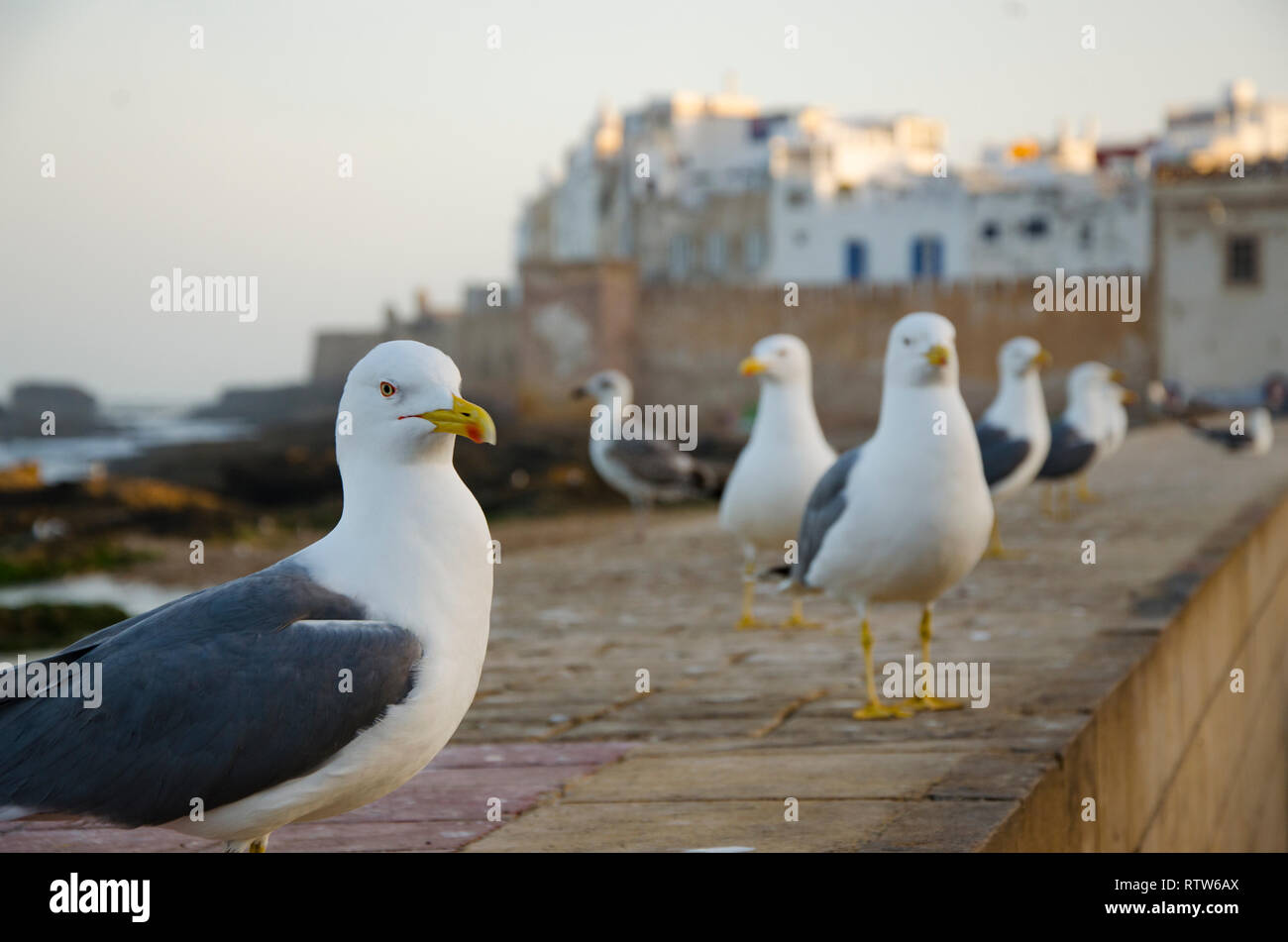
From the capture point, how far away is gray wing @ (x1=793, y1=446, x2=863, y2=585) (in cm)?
529

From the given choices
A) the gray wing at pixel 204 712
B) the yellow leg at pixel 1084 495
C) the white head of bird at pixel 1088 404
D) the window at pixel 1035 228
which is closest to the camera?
the gray wing at pixel 204 712

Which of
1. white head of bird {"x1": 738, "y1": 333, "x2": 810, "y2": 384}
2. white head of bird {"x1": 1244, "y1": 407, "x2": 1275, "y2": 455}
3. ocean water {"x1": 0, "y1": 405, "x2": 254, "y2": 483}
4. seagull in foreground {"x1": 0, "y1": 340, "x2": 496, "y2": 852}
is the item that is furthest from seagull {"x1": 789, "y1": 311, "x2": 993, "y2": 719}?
ocean water {"x1": 0, "y1": 405, "x2": 254, "y2": 483}

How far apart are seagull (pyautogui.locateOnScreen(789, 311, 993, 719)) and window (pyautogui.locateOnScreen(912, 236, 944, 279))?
47.0 metres

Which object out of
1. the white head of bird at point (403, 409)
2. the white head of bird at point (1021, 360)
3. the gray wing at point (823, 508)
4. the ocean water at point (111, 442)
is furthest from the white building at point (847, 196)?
the white head of bird at point (403, 409)

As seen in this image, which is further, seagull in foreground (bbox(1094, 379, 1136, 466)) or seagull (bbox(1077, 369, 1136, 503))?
seagull in foreground (bbox(1094, 379, 1136, 466))

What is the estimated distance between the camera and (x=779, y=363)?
734 cm

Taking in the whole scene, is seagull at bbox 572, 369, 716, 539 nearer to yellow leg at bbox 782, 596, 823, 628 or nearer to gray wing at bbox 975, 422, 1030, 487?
gray wing at bbox 975, 422, 1030, 487

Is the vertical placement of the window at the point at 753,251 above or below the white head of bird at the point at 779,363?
above

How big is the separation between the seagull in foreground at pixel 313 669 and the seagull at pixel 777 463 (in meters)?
4.21

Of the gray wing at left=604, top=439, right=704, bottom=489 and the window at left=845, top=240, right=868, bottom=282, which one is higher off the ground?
the window at left=845, top=240, right=868, bottom=282

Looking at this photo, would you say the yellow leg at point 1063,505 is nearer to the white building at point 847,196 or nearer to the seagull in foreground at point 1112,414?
the seagull in foreground at point 1112,414

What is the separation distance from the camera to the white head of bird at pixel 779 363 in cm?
731
